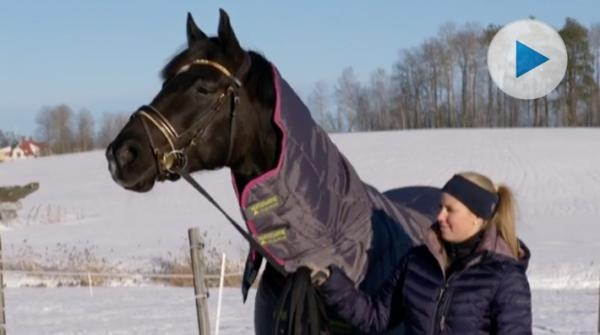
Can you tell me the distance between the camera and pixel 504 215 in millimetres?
2719

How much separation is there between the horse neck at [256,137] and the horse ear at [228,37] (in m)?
0.09

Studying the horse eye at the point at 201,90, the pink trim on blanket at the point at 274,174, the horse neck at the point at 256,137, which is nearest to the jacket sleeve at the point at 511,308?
the pink trim on blanket at the point at 274,174

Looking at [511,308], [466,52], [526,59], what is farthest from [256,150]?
[466,52]

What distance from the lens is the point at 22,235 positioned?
68.8 feet

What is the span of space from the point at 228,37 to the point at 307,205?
0.54 meters

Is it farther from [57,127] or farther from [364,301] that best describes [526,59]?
[57,127]

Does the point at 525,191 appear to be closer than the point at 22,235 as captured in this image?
No

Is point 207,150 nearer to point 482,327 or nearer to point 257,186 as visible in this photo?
point 257,186

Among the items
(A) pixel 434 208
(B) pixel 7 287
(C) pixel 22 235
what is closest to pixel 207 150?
(A) pixel 434 208

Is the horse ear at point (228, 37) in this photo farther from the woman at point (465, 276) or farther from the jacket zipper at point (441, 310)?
the jacket zipper at point (441, 310)

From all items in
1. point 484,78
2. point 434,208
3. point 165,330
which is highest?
point 434,208

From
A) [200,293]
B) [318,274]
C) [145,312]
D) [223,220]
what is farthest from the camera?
[223,220]

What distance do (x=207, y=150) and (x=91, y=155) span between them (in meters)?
44.6

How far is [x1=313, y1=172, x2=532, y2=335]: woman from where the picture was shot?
2.64 m
